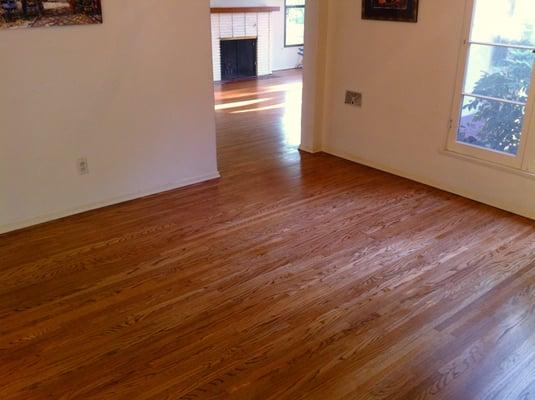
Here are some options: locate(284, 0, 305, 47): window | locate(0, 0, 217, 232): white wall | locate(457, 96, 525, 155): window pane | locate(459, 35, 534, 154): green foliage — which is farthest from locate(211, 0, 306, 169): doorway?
locate(459, 35, 534, 154): green foliage

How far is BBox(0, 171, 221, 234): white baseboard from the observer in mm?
3358

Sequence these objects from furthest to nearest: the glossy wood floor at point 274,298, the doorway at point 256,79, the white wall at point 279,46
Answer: the white wall at point 279,46
the doorway at point 256,79
the glossy wood floor at point 274,298

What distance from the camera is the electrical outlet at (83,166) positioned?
3.52 meters

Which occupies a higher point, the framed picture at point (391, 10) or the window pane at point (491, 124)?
the framed picture at point (391, 10)

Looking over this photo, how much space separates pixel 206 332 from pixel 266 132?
358 cm

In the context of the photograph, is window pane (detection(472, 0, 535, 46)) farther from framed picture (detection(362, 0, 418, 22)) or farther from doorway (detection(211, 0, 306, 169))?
doorway (detection(211, 0, 306, 169))

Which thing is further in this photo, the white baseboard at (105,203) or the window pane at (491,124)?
the window pane at (491,124)

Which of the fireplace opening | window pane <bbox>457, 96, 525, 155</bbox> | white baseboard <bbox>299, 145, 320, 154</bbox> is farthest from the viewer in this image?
the fireplace opening

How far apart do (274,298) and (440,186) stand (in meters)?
2.06

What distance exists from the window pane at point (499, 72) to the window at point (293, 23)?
6674mm

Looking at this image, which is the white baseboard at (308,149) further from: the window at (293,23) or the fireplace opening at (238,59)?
the window at (293,23)

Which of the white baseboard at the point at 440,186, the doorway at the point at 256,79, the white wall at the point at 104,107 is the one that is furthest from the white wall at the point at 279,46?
the white wall at the point at 104,107

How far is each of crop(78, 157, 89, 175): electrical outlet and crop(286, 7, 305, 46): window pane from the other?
287 inches

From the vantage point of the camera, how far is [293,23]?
10.0 m
